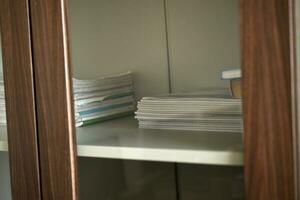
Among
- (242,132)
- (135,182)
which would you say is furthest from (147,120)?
(242,132)

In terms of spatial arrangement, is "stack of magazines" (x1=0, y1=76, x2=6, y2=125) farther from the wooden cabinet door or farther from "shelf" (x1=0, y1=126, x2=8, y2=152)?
the wooden cabinet door

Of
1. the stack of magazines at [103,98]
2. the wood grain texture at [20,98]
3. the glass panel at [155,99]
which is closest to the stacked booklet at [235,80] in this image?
the glass panel at [155,99]

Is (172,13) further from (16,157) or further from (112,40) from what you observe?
(16,157)

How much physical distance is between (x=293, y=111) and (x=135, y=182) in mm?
349

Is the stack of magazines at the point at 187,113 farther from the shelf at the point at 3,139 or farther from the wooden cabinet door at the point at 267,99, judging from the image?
the shelf at the point at 3,139

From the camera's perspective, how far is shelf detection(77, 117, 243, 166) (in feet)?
2.01

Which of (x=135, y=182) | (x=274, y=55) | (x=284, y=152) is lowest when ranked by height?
(x=135, y=182)

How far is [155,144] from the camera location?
68 centimetres

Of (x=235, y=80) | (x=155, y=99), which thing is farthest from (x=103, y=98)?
(x=235, y=80)

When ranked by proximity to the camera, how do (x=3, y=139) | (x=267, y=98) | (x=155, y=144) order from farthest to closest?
(x=3, y=139) → (x=155, y=144) → (x=267, y=98)

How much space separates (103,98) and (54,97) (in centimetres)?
16

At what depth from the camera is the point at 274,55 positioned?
0.53 metres

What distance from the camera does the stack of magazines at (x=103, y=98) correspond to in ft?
2.50

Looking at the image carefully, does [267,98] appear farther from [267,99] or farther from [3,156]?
[3,156]
